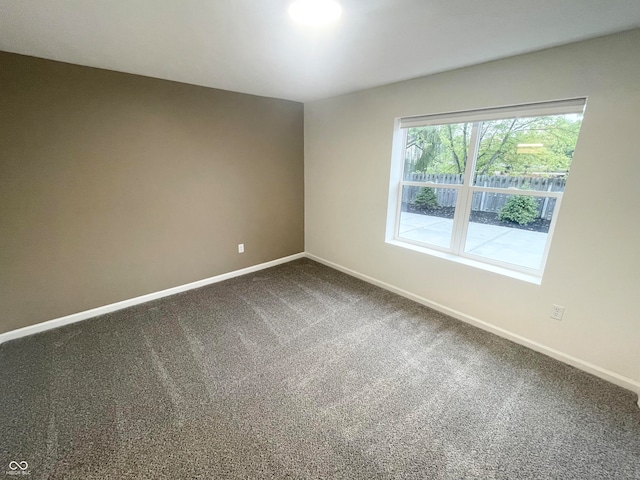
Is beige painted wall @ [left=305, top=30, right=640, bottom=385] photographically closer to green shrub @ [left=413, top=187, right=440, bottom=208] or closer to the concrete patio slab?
the concrete patio slab

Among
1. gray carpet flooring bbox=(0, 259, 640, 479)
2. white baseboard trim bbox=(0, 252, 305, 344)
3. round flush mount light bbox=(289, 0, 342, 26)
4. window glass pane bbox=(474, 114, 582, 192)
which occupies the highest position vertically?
round flush mount light bbox=(289, 0, 342, 26)

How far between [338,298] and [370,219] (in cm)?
104

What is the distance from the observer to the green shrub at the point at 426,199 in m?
2.85

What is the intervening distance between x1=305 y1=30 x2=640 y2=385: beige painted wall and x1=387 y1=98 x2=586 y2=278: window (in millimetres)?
128

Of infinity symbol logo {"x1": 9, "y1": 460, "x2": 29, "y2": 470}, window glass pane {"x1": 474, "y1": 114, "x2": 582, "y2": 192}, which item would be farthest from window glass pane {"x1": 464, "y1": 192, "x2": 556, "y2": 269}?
infinity symbol logo {"x1": 9, "y1": 460, "x2": 29, "y2": 470}

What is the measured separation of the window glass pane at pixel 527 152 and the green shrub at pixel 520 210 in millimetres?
102

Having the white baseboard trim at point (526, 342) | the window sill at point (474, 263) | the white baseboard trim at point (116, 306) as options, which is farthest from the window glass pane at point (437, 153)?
the white baseboard trim at point (116, 306)

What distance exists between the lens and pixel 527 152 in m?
2.17

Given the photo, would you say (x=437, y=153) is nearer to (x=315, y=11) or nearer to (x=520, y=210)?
(x=520, y=210)

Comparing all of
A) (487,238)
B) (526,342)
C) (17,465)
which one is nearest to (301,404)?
(17,465)

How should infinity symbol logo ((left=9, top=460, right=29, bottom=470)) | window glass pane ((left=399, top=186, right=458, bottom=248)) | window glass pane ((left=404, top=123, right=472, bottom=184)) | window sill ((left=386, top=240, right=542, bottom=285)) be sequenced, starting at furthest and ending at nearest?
window glass pane ((left=399, top=186, right=458, bottom=248))
window glass pane ((left=404, top=123, right=472, bottom=184))
window sill ((left=386, top=240, right=542, bottom=285))
infinity symbol logo ((left=9, top=460, right=29, bottom=470))

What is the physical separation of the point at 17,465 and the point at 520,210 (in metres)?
3.64

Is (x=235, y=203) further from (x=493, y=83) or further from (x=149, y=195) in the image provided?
(x=493, y=83)

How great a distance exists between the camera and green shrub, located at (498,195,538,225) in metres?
2.20
